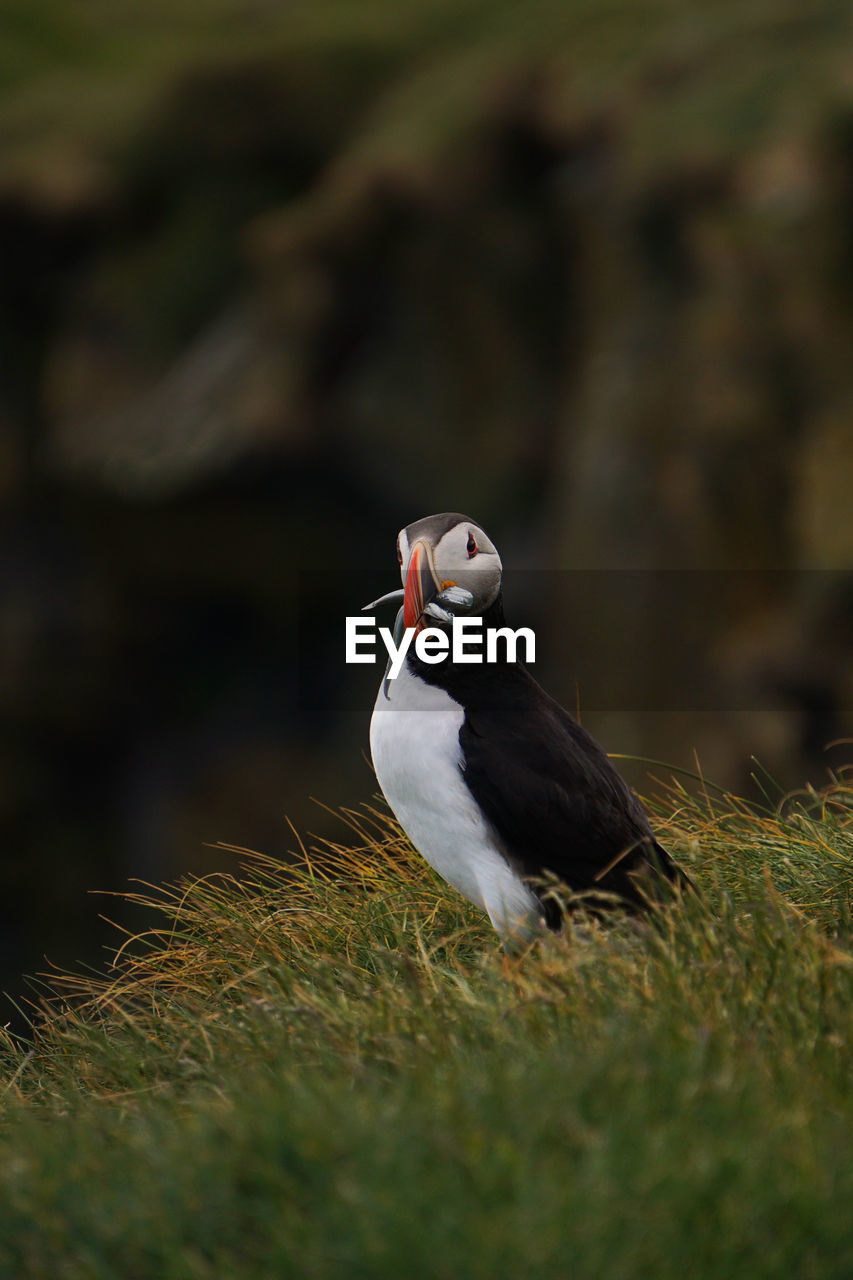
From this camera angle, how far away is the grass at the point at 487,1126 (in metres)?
2.31

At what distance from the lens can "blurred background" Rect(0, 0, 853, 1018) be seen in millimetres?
14758

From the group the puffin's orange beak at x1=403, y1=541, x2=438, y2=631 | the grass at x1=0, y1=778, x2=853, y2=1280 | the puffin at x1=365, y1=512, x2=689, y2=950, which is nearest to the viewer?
the grass at x1=0, y1=778, x2=853, y2=1280

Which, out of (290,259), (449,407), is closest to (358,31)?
(290,259)

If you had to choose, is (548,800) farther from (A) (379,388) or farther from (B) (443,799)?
(A) (379,388)

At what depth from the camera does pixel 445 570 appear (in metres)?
3.78

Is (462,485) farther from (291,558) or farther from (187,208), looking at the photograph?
(187,208)

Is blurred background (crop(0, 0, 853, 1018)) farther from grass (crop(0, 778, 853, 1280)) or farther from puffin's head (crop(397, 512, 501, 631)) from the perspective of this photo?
grass (crop(0, 778, 853, 1280))

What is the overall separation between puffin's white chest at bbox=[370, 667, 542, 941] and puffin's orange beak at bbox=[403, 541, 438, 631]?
1.02 ft

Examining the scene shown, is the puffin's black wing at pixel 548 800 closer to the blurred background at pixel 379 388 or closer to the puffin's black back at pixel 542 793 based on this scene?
the puffin's black back at pixel 542 793

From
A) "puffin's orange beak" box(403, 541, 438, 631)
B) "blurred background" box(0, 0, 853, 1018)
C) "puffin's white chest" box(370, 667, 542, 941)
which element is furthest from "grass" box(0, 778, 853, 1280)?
"blurred background" box(0, 0, 853, 1018)

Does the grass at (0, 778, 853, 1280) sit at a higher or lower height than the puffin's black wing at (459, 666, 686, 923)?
lower

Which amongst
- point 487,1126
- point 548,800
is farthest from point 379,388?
point 487,1126

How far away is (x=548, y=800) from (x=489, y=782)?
0.18 metres

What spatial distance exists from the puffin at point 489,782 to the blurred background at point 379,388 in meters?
9.82
